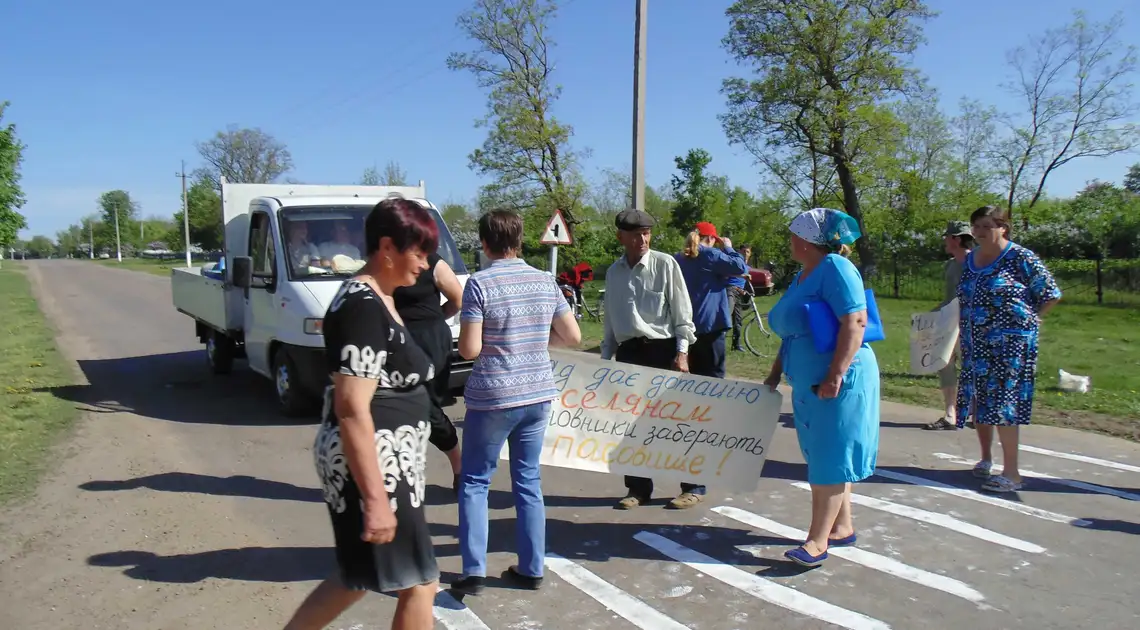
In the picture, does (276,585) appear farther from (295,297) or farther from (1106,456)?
(1106,456)

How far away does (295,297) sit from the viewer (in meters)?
7.62

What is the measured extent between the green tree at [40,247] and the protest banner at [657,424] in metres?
196

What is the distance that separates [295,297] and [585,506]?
12.3 ft

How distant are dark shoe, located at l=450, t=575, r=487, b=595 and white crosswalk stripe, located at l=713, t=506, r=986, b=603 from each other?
1.82 metres

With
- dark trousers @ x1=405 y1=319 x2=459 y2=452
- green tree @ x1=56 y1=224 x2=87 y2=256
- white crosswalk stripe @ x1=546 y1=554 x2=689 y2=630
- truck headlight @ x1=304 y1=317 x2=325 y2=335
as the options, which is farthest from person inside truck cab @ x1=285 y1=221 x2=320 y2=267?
green tree @ x1=56 y1=224 x2=87 y2=256

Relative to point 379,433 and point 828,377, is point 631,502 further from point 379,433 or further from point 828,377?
point 379,433

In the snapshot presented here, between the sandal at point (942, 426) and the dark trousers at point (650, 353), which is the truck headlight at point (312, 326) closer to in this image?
the dark trousers at point (650, 353)

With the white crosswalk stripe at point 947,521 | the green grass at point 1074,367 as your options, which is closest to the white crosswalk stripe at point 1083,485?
the white crosswalk stripe at point 947,521

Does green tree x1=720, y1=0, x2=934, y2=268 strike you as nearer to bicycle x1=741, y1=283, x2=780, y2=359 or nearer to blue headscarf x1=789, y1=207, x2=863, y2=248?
bicycle x1=741, y1=283, x2=780, y2=359

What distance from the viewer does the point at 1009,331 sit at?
17.7 feet

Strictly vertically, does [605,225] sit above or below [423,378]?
above

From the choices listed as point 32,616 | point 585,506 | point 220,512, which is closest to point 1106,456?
point 585,506

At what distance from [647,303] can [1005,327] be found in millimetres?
2445

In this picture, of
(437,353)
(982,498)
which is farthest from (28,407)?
(982,498)
